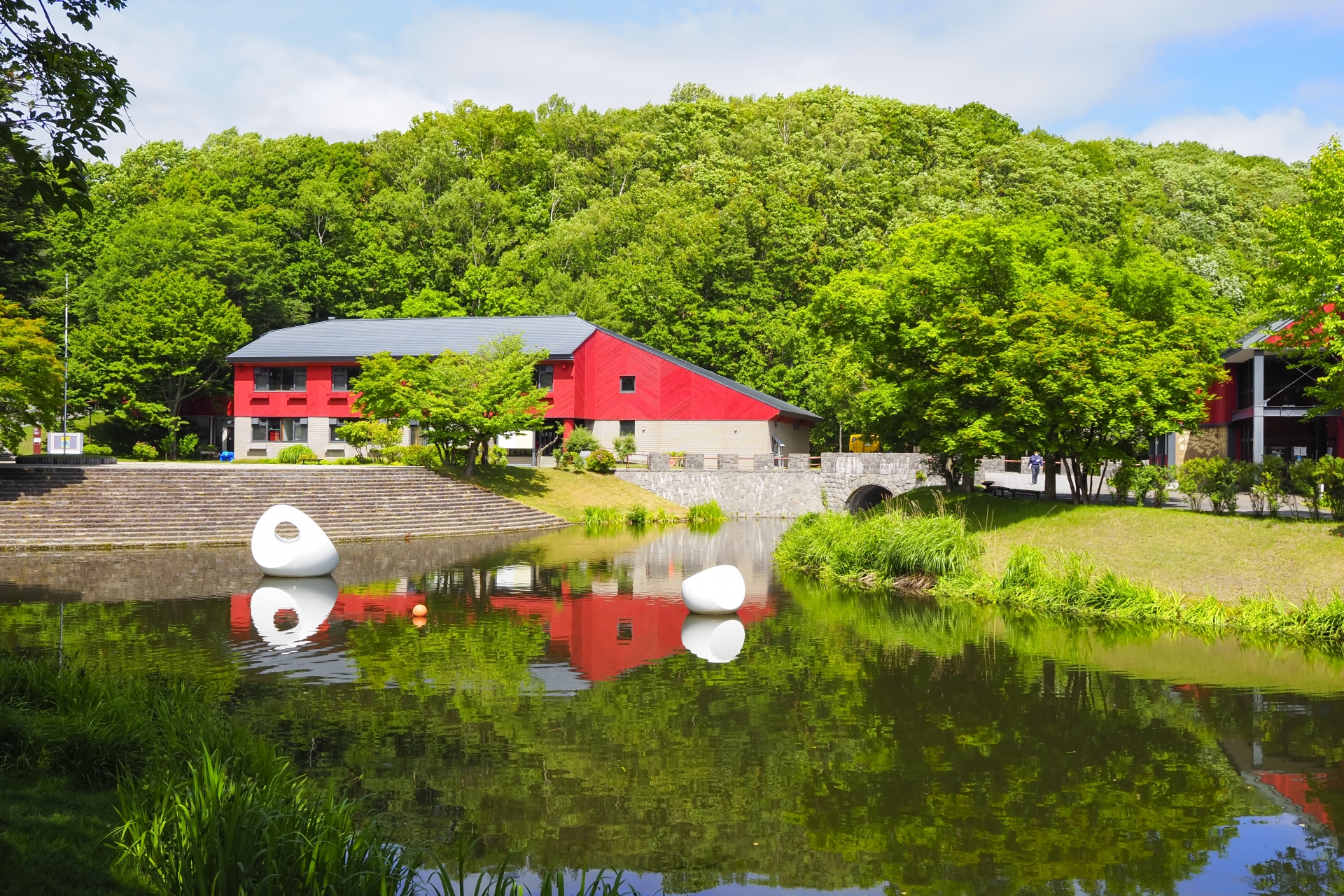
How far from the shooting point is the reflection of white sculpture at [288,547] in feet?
87.0

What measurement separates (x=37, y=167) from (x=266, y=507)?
101 feet

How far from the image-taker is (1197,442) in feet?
171

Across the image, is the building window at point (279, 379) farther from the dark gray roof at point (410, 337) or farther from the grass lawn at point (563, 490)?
the grass lawn at point (563, 490)

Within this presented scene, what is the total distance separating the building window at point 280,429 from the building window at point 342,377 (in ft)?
9.39

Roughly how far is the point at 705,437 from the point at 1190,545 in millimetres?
34596

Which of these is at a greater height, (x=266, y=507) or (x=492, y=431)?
(x=492, y=431)

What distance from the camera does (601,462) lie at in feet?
176

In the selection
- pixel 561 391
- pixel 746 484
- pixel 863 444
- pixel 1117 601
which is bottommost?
pixel 1117 601

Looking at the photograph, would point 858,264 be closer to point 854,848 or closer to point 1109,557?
point 1109,557

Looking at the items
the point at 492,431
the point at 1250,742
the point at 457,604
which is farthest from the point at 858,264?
the point at 1250,742

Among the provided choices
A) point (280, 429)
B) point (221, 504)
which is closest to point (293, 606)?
point (221, 504)

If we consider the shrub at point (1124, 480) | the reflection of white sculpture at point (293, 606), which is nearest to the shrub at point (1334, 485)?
the shrub at point (1124, 480)

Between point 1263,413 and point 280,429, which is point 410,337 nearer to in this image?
point 280,429

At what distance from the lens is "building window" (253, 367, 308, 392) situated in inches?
2397
